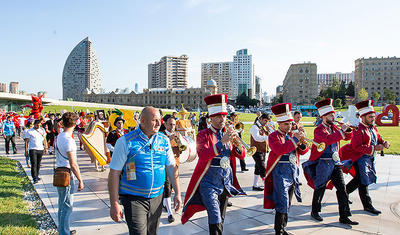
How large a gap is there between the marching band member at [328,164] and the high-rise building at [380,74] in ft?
488

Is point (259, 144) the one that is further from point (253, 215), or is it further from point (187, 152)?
point (253, 215)

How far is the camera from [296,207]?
6113 millimetres

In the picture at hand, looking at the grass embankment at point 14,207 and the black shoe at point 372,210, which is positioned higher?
the black shoe at point 372,210

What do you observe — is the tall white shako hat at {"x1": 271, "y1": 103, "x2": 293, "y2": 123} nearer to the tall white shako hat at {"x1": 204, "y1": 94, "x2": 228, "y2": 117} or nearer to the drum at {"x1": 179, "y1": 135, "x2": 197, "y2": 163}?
the tall white shako hat at {"x1": 204, "y1": 94, "x2": 228, "y2": 117}

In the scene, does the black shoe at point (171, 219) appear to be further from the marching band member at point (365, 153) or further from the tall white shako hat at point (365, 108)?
the tall white shako hat at point (365, 108)

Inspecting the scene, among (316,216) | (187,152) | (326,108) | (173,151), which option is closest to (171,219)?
(173,151)

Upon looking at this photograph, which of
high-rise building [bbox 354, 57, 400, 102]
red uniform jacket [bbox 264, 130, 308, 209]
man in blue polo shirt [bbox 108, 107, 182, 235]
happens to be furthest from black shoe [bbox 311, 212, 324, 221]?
high-rise building [bbox 354, 57, 400, 102]

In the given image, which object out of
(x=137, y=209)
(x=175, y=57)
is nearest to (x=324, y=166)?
(x=137, y=209)

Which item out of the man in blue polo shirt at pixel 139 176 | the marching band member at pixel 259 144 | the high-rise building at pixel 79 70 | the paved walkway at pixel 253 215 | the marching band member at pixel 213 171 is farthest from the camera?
the high-rise building at pixel 79 70

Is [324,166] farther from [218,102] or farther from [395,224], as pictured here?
[218,102]

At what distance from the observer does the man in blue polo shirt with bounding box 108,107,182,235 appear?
9.90 ft

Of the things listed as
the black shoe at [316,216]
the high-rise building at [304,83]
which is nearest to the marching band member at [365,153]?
the black shoe at [316,216]

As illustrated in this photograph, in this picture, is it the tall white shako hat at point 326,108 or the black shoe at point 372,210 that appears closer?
the tall white shako hat at point 326,108

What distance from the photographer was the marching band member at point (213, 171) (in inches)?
154
